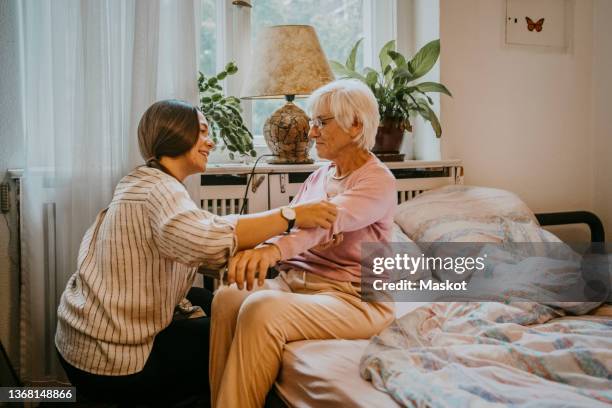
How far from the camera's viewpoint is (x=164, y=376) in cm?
132

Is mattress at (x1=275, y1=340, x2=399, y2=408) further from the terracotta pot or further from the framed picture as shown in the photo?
the framed picture

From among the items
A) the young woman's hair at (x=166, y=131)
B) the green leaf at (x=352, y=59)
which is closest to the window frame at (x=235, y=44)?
the green leaf at (x=352, y=59)

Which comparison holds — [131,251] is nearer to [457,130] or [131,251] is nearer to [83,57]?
[83,57]

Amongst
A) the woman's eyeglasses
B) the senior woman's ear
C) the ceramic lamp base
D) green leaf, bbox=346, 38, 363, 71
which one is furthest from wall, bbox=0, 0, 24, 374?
green leaf, bbox=346, 38, 363, 71

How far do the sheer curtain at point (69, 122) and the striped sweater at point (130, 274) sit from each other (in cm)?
63

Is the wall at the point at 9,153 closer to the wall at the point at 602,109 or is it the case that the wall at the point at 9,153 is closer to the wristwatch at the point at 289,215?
the wristwatch at the point at 289,215

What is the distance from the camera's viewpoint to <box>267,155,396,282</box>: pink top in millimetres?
1452

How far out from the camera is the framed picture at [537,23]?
265cm

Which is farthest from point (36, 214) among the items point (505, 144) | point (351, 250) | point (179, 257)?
point (505, 144)

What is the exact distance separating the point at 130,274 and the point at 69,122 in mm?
848

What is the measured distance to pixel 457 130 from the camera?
2.61 metres

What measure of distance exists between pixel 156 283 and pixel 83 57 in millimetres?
971

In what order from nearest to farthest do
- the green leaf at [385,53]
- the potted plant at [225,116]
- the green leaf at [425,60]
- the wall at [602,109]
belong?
the potted plant at [225,116] < the green leaf at [425,60] < the green leaf at [385,53] < the wall at [602,109]

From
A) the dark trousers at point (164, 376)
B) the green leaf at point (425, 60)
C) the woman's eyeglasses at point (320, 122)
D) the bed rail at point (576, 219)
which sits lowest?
the dark trousers at point (164, 376)
